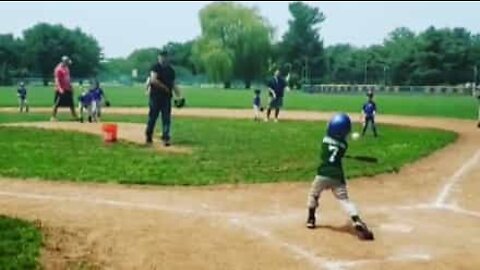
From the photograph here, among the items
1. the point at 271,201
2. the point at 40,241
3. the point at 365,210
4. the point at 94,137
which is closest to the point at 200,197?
the point at 271,201

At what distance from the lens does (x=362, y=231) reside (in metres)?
7.74

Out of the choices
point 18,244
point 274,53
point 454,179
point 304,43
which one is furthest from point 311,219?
point 304,43

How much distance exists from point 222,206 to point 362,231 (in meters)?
2.23

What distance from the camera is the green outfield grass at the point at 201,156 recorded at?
11.8m

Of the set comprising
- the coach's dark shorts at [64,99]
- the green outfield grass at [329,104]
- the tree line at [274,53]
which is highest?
the tree line at [274,53]

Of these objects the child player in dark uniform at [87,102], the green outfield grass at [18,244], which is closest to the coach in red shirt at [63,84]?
the child player in dark uniform at [87,102]

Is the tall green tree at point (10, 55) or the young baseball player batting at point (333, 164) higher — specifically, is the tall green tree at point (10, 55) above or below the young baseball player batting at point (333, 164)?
above

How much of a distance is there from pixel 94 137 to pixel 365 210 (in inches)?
396

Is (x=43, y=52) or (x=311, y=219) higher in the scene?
(x=43, y=52)

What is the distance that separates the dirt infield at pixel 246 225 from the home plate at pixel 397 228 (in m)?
0.02

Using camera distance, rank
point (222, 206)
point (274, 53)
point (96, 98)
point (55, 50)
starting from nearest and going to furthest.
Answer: point (222, 206), point (96, 98), point (274, 53), point (55, 50)

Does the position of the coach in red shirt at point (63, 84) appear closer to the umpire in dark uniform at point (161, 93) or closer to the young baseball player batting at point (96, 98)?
the young baseball player batting at point (96, 98)

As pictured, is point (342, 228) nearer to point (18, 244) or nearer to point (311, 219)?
point (311, 219)

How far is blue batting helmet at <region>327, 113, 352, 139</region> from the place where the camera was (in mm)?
8250
